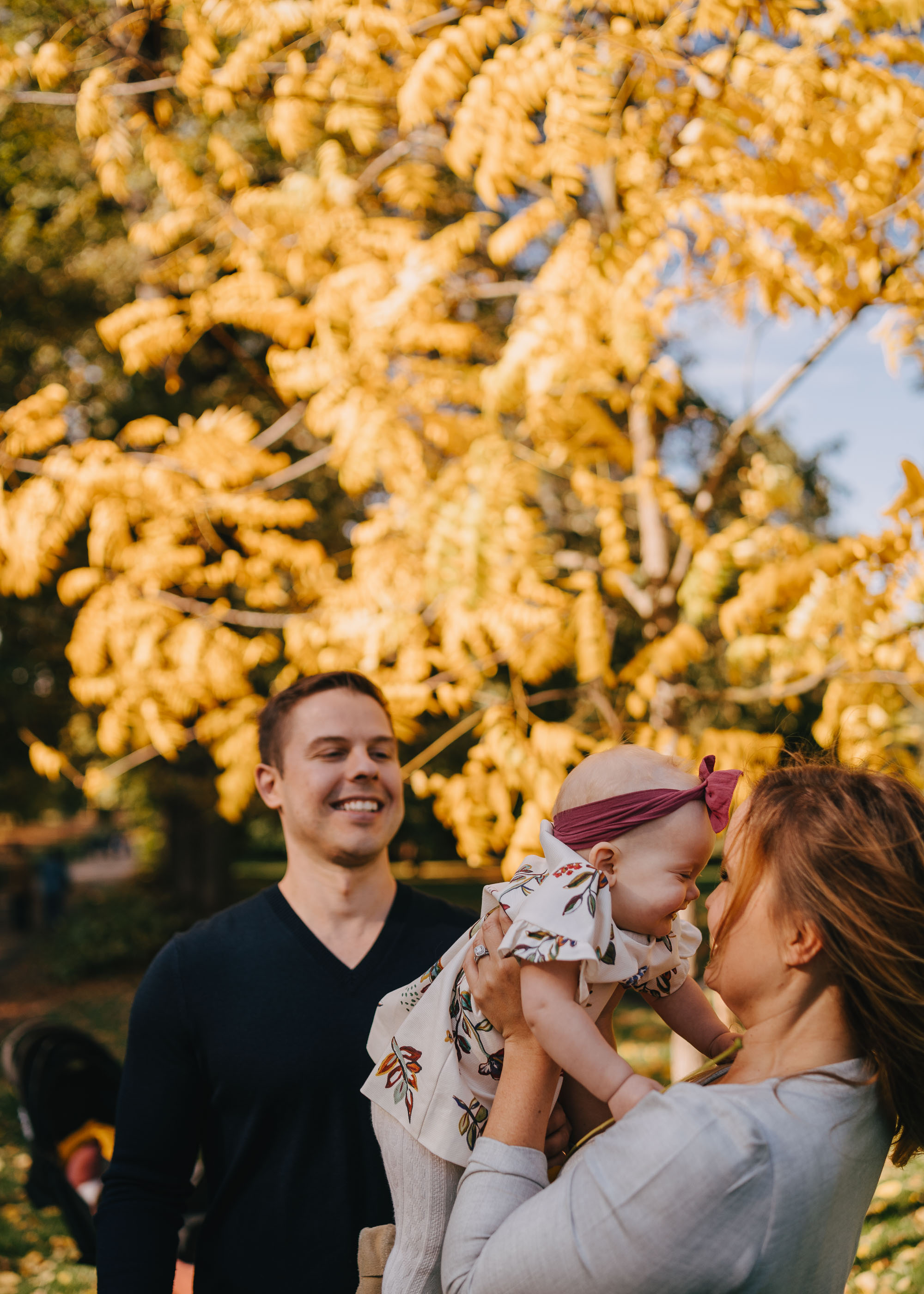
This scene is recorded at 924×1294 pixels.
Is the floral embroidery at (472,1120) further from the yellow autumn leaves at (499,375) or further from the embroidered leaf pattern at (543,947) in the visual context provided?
the yellow autumn leaves at (499,375)

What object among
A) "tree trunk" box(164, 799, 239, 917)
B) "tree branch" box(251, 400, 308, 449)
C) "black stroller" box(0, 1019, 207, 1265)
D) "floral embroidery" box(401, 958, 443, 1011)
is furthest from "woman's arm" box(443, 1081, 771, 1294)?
"tree trunk" box(164, 799, 239, 917)

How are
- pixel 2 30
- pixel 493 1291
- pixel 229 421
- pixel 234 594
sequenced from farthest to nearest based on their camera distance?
pixel 234 594
pixel 2 30
pixel 229 421
pixel 493 1291

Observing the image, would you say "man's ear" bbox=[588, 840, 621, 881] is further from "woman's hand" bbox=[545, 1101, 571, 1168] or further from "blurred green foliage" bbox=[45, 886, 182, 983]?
"blurred green foliage" bbox=[45, 886, 182, 983]

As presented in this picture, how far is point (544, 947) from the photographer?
4.71 ft

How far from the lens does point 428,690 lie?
3.75 metres

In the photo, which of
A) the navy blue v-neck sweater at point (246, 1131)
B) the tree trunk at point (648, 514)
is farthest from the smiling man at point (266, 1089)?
the tree trunk at point (648, 514)

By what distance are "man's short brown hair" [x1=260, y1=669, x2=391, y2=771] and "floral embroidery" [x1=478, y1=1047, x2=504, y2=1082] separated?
49.8 inches

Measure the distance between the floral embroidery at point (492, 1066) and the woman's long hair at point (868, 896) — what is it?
47 cm

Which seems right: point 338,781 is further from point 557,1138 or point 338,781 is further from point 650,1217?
point 650,1217

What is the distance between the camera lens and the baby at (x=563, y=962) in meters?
1.46

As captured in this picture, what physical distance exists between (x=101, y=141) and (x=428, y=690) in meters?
2.80

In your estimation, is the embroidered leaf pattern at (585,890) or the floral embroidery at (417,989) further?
the floral embroidery at (417,989)

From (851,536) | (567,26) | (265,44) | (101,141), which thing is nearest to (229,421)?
(101,141)

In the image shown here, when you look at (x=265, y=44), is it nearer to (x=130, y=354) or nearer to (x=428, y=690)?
(x=130, y=354)
